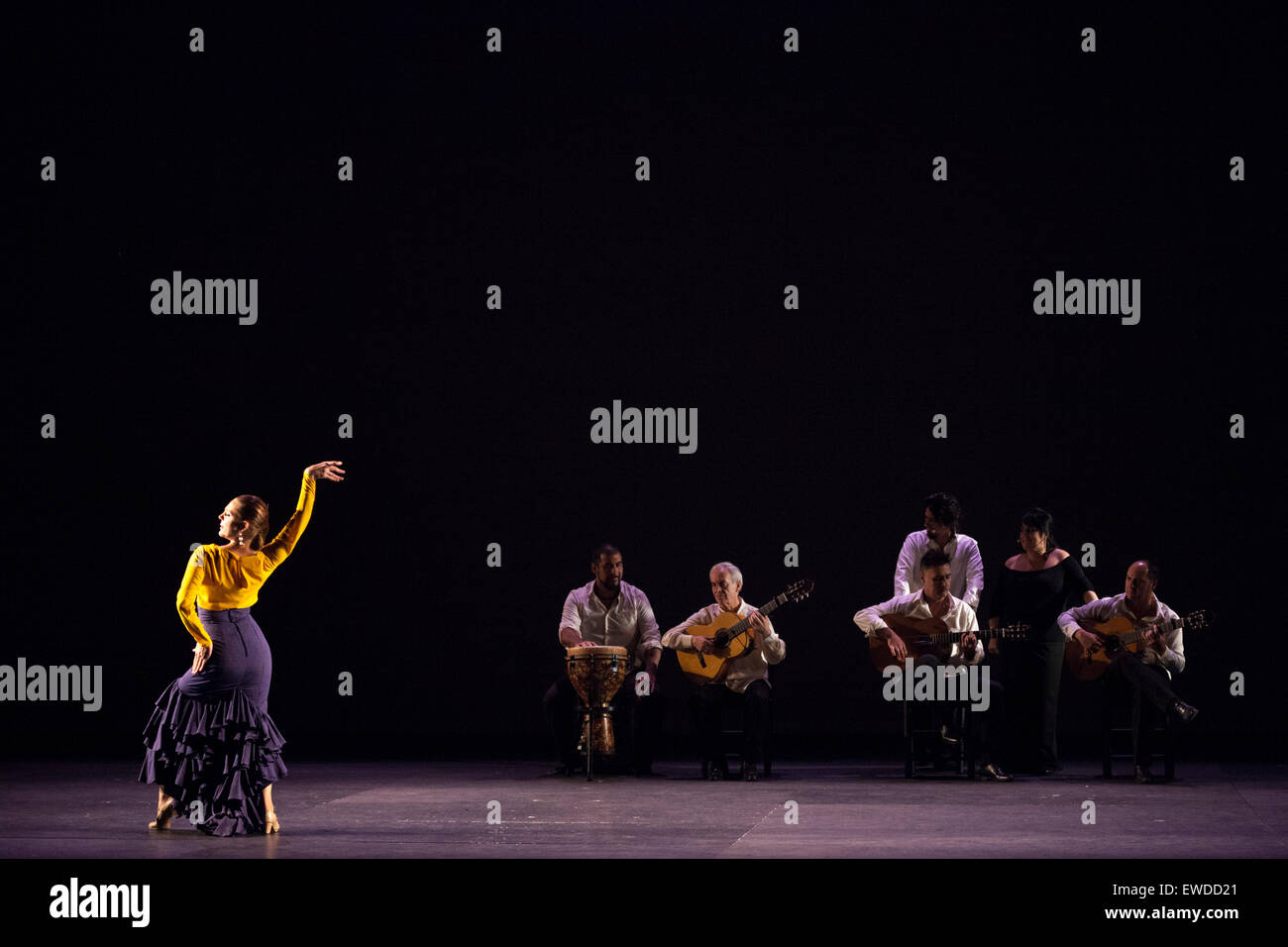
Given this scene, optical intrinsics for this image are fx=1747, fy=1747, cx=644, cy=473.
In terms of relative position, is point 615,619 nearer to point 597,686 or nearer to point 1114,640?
→ point 597,686

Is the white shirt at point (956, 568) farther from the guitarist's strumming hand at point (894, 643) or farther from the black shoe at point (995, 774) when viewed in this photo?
the black shoe at point (995, 774)

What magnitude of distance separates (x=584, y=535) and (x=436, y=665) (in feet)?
3.63

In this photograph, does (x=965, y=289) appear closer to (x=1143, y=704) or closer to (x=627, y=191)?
(x=627, y=191)

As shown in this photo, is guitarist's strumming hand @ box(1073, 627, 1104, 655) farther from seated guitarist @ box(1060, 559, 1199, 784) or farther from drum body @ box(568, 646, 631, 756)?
drum body @ box(568, 646, 631, 756)

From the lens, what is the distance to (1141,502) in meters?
9.38

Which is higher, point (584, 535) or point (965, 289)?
point (965, 289)

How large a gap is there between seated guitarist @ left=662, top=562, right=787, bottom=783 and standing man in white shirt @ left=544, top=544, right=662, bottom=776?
0.67 feet

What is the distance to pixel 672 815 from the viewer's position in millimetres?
6199

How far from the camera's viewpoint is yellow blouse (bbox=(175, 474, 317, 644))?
5816 mm

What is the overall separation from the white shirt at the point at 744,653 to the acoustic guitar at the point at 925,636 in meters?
0.45

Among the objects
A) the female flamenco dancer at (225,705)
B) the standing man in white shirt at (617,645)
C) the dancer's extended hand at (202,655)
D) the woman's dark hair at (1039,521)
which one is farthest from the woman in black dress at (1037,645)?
the dancer's extended hand at (202,655)

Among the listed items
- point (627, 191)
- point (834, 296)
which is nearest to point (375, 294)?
point (627, 191)

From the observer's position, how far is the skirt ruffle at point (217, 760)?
18.6 feet

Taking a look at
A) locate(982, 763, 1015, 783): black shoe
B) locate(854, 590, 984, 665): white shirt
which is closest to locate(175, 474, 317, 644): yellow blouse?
locate(854, 590, 984, 665): white shirt
